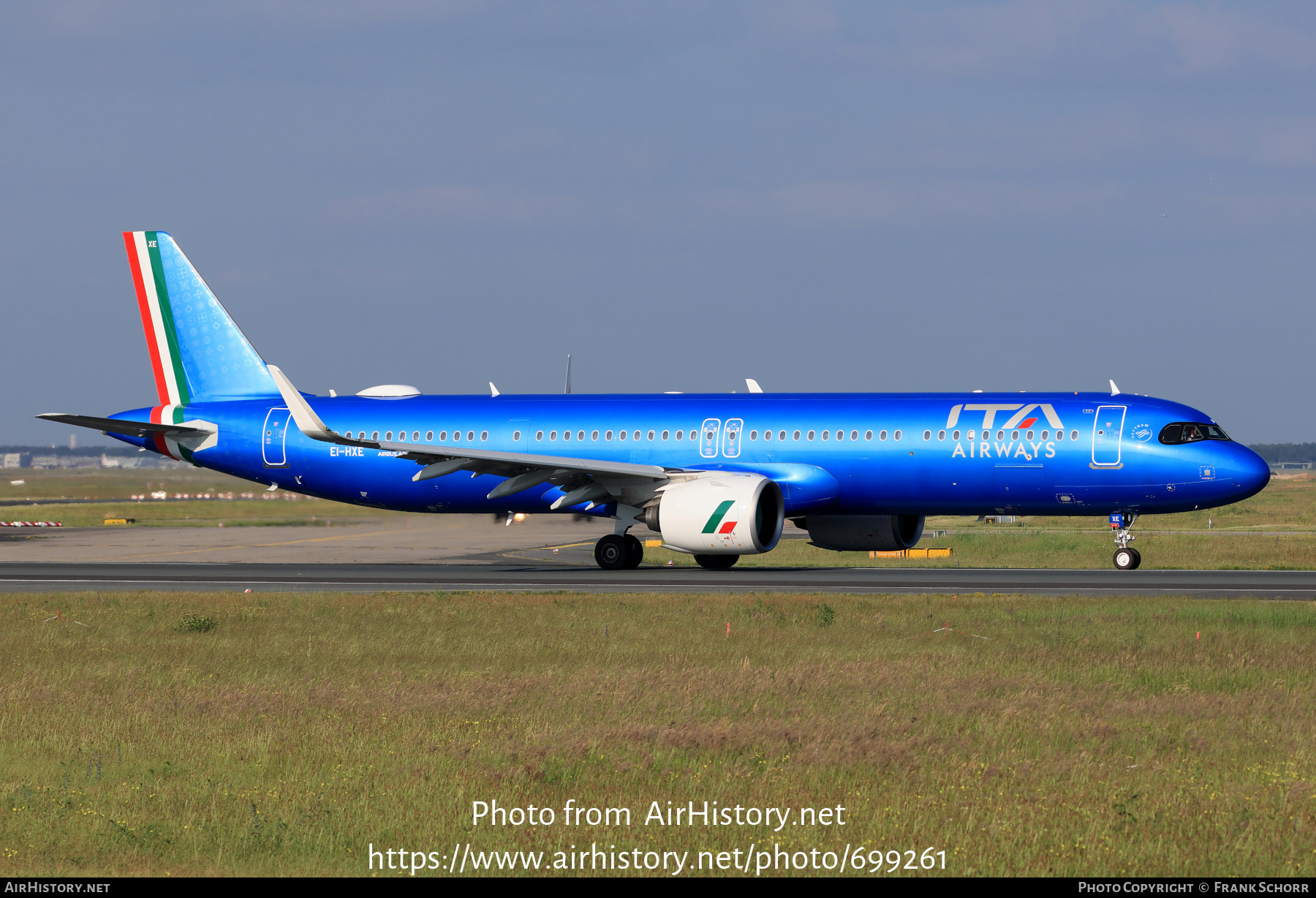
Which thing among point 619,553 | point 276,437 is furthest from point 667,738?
point 276,437

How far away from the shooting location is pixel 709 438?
3303cm

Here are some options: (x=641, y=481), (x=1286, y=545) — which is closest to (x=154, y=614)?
(x=641, y=481)

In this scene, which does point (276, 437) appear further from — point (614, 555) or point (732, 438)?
point (732, 438)

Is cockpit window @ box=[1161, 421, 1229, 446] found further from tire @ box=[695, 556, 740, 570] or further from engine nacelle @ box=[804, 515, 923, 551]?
tire @ box=[695, 556, 740, 570]

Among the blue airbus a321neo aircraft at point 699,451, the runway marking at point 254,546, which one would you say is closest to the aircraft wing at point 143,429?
the blue airbus a321neo aircraft at point 699,451

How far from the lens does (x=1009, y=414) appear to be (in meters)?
31.0

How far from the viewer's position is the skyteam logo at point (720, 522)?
1160 inches

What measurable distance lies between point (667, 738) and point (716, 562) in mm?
22368

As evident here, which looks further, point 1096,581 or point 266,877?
point 1096,581

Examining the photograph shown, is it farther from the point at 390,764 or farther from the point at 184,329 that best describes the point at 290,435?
the point at 390,764

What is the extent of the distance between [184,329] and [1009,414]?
23.2m

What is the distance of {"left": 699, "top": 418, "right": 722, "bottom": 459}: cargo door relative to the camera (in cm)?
3294

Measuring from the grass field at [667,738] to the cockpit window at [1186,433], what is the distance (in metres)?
9.67

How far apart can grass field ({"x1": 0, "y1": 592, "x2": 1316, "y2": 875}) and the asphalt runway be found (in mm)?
5721
